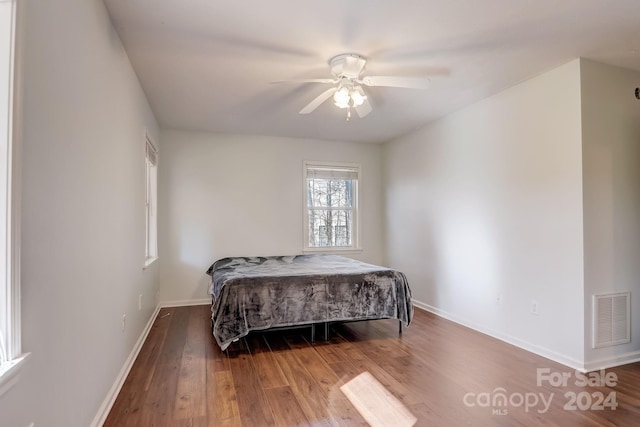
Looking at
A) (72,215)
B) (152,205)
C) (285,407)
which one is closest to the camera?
(72,215)

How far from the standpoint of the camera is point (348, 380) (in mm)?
2555

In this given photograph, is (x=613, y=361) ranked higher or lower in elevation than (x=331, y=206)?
lower

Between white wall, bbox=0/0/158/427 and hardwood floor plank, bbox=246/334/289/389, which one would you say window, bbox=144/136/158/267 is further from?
hardwood floor plank, bbox=246/334/289/389

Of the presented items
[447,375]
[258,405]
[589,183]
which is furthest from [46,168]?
[589,183]

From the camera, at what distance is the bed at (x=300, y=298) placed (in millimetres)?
3092

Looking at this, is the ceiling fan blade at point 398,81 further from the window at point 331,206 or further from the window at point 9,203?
the window at point 331,206

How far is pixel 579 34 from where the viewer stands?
242 centimetres

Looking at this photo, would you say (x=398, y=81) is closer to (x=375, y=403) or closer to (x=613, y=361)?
(x=375, y=403)

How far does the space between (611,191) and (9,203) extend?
149 inches

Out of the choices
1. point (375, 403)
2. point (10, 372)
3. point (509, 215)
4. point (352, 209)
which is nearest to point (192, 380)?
point (375, 403)

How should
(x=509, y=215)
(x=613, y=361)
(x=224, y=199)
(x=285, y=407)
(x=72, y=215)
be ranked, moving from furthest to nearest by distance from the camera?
(x=224, y=199) < (x=509, y=215) < (x=613, y=361) < (x=285, y=407) < (x=72, y=215)

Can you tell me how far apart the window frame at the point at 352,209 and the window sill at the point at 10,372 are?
172 inches

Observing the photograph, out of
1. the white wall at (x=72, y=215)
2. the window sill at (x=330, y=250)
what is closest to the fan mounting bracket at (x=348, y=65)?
the white wall at (x=72, y=215)

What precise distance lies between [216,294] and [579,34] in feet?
11.6
